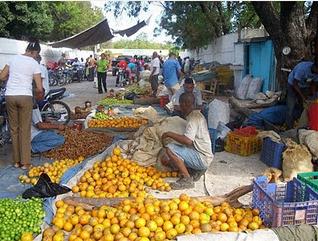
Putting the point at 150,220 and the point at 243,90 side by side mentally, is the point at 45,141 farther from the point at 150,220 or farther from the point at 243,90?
the point at 243,90

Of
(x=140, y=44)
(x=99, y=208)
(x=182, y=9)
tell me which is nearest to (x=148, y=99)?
(x=99, y=208)

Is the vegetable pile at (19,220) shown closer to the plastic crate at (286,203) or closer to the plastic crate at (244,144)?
the plastic crate at (286,203)

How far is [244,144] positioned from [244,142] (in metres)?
0.04

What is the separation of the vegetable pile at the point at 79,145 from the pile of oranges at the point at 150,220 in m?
2.67

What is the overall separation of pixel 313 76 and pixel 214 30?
15936 mm

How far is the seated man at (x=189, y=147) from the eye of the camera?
4.30 meters

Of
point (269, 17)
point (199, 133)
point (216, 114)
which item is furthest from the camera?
point (269, 17)

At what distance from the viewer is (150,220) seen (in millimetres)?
3340

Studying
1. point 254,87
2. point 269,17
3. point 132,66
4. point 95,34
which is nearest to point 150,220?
point 269,17

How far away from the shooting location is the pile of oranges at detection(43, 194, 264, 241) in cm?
319

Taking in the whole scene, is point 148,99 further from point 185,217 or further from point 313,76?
point 185,217

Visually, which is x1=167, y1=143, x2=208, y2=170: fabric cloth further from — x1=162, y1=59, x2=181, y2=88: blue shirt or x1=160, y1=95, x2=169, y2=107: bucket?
x1=160, y1=95, x2=169, y2=107: bucket

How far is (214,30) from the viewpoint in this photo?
21.5 meters

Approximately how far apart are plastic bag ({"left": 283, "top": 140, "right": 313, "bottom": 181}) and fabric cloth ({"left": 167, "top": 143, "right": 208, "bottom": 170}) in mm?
1163
